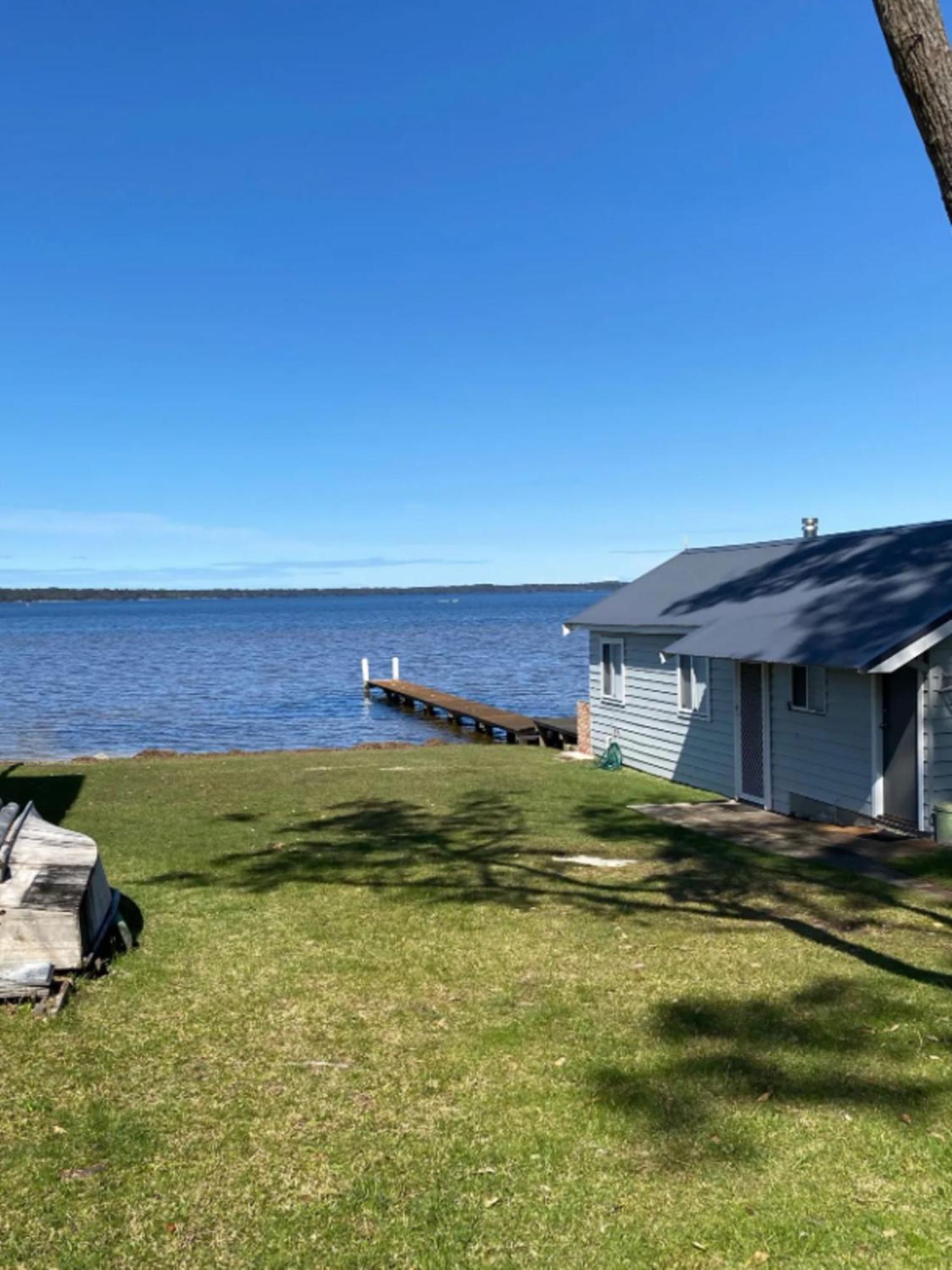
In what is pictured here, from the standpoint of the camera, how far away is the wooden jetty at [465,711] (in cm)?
3606

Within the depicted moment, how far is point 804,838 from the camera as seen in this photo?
584 inches

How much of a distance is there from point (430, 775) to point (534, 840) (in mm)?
7506

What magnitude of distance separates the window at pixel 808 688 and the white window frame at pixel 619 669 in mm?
6364

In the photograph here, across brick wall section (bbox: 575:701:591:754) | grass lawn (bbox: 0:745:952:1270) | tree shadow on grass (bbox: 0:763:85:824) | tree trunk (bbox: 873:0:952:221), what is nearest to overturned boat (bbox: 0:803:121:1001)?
grass lawn (bbox: 0:745:952:1270)

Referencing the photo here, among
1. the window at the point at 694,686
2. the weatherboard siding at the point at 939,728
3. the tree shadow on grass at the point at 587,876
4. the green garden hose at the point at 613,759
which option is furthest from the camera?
the green garden hose at the point at 613,759

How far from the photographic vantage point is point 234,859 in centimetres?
1310

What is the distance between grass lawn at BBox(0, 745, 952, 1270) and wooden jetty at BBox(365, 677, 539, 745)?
23.6 metres

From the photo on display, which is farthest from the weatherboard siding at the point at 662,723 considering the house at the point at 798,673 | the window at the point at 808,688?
the window at the point at 808,688

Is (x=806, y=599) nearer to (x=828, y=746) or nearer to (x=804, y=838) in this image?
(x=828, y=746)

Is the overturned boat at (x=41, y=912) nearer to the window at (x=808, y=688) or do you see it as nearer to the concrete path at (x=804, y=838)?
the concrete path at (x=804, y=838)

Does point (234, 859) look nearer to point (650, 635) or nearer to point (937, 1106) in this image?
point (937, 1106)

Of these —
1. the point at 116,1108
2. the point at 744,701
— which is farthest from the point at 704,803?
the point at 116,1108

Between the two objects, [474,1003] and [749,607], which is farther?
[749,607]

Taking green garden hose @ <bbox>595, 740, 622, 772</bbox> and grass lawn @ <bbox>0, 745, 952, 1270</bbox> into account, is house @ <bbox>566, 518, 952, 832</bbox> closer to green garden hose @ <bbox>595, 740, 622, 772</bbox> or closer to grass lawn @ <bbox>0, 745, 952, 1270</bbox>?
green garden hose @ <bbox>595, 740, 622, 772</bbox>
